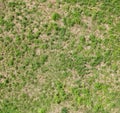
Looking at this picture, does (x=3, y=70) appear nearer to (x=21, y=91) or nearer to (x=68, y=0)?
(x=21, y=91)

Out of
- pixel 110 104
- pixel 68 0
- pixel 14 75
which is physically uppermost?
pixel 68 0

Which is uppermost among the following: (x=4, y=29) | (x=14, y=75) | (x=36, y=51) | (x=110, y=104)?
(x=4, y=29)

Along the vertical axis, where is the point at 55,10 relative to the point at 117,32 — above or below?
above

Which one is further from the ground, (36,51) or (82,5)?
(82,5)

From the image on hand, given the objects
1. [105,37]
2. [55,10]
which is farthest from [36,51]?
[105,37]

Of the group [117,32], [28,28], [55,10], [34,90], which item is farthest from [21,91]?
[117,32]

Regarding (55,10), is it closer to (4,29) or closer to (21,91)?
(4,29)
